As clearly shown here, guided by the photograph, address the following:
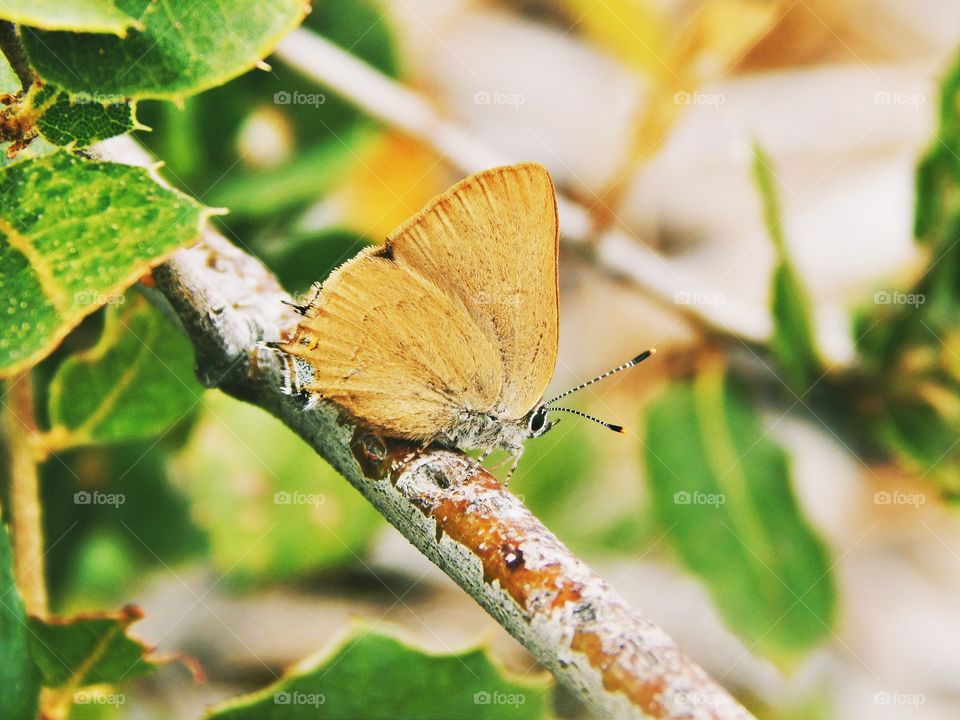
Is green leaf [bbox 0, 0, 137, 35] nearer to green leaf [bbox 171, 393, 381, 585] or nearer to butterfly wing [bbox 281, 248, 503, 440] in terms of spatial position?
butterfly wing [bbox 281, 248, 503, 440]

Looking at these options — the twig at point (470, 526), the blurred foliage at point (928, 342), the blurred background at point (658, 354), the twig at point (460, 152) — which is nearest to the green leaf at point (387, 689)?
the twig at point (470, 526)

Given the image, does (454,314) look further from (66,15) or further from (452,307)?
(66,15)

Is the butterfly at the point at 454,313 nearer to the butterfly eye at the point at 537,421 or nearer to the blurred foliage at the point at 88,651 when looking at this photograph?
the butterfly eye at the point at 537,421

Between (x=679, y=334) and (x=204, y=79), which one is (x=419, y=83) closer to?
(x=679, y=334)

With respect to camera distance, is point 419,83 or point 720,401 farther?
point 419,83

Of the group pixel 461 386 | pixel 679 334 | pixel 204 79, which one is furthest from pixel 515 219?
pixel 679 334

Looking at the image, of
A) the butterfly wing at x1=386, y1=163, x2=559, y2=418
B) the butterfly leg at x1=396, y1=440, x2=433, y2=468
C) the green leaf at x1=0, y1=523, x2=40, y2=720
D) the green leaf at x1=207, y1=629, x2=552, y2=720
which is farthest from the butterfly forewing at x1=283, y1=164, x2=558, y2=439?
the green leaf at x1=0, y1=523, x2=40, y2=720

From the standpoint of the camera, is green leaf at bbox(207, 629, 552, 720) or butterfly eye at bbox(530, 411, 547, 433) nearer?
green leaf at bbox(207, 629, 552, 720)
